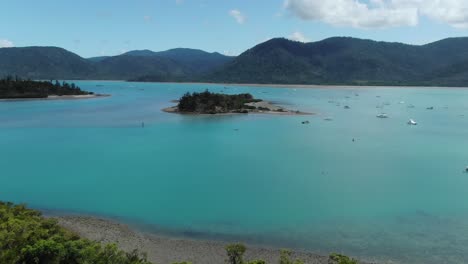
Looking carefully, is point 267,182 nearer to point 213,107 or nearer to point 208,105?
point 213,107

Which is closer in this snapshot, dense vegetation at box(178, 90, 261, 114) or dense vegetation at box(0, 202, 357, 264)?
dense vegetation at box(0, 202, 357, 264)

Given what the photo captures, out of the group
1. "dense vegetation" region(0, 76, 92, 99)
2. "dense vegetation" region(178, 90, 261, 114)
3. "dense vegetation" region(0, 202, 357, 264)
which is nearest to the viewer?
"dense vegetation" region(0, 202, 357, 264)

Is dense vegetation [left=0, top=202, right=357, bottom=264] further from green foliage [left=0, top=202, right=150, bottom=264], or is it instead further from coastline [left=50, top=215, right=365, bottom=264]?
coastline [left=50, top=215, right=365, bottom=264]

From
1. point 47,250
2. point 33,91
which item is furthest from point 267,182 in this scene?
point 33,91

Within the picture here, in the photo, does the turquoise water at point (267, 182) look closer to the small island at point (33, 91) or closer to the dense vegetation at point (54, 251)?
Answer: the dense vegetation at point (54, 251)

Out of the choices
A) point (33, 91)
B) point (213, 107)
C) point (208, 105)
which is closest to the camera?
point (213, 107)

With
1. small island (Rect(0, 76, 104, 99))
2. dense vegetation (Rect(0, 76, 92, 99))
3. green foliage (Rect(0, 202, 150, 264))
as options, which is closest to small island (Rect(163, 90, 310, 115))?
small island (Rect(0, 76, 104, 99))

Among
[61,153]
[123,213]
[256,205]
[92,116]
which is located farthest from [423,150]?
[92,116]
